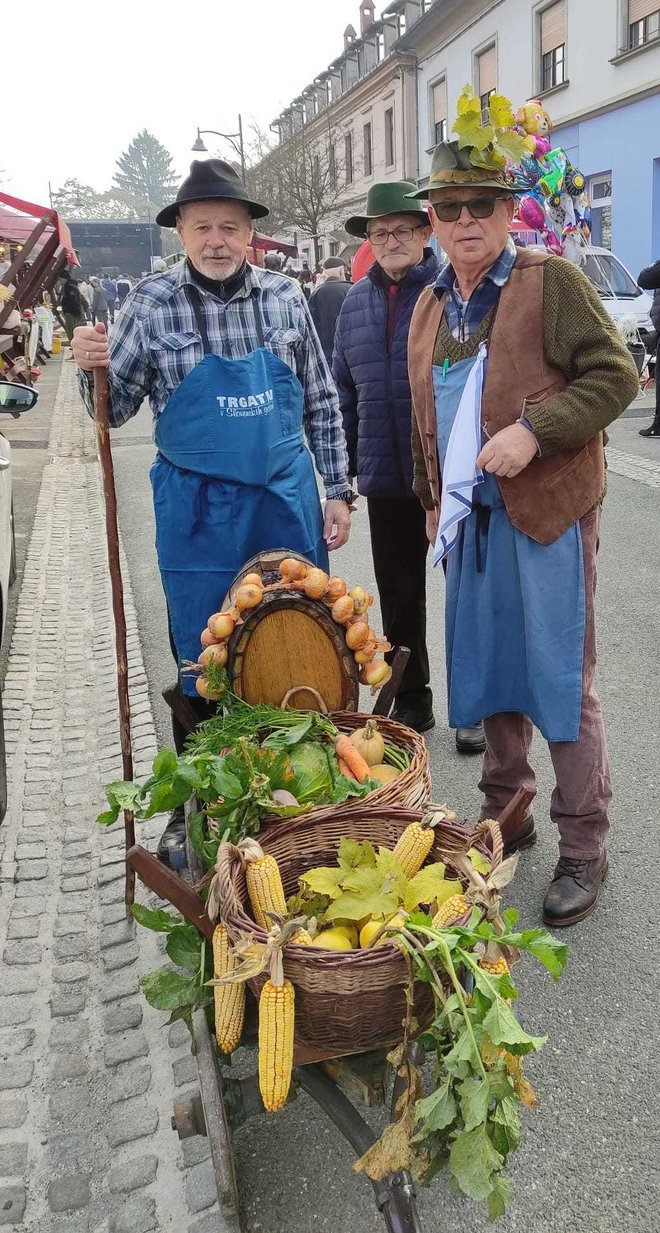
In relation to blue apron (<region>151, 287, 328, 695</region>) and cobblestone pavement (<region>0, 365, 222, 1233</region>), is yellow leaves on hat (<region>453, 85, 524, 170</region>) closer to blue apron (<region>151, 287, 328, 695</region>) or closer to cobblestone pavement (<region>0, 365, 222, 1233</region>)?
blue apron (<region>151, 287, 328, 695</region>)

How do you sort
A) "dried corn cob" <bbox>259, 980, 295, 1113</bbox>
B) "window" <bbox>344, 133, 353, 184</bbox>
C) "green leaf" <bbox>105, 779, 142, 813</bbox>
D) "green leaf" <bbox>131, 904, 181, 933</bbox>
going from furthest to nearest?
"window" <bbox>344, 133, 353, 184</bbox> < "green leaf" <bbox>105, 779, 142, 813</bbox> < "green leaf" <bbox>131, 904, 181, 933</bbox> < "dried corn cob" <bbox>259, 980, 295, 1113</bbox>

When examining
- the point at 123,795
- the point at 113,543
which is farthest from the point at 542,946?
the point at 113,543

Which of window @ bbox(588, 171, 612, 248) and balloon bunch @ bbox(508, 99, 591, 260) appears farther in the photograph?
window @ bbox(588, 171, 612, 248)

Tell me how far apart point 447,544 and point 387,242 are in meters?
1.65

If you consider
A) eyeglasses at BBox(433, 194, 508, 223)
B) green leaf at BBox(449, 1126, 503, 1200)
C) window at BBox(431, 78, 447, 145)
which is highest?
window at BBox(431, 78, 447, 145)

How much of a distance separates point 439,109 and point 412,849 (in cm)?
3596

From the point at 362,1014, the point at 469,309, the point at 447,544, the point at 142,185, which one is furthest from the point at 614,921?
the point at 142,185

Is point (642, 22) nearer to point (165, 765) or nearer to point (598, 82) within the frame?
point (598, 82)

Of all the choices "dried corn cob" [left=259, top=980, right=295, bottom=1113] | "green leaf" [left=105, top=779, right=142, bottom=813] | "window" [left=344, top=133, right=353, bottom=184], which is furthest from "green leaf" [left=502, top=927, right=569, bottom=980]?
"window" [left=344, top=133, right=353, bottom=184]

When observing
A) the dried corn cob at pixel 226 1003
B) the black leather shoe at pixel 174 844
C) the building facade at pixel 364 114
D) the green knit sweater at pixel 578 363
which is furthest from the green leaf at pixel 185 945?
the building facade at pixel 364 114

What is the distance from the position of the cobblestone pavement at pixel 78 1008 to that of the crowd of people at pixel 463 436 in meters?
0.44

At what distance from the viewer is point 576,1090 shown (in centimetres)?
238

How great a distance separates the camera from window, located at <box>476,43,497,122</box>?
27.3m

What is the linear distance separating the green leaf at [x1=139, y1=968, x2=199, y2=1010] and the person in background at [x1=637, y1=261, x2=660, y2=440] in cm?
969
